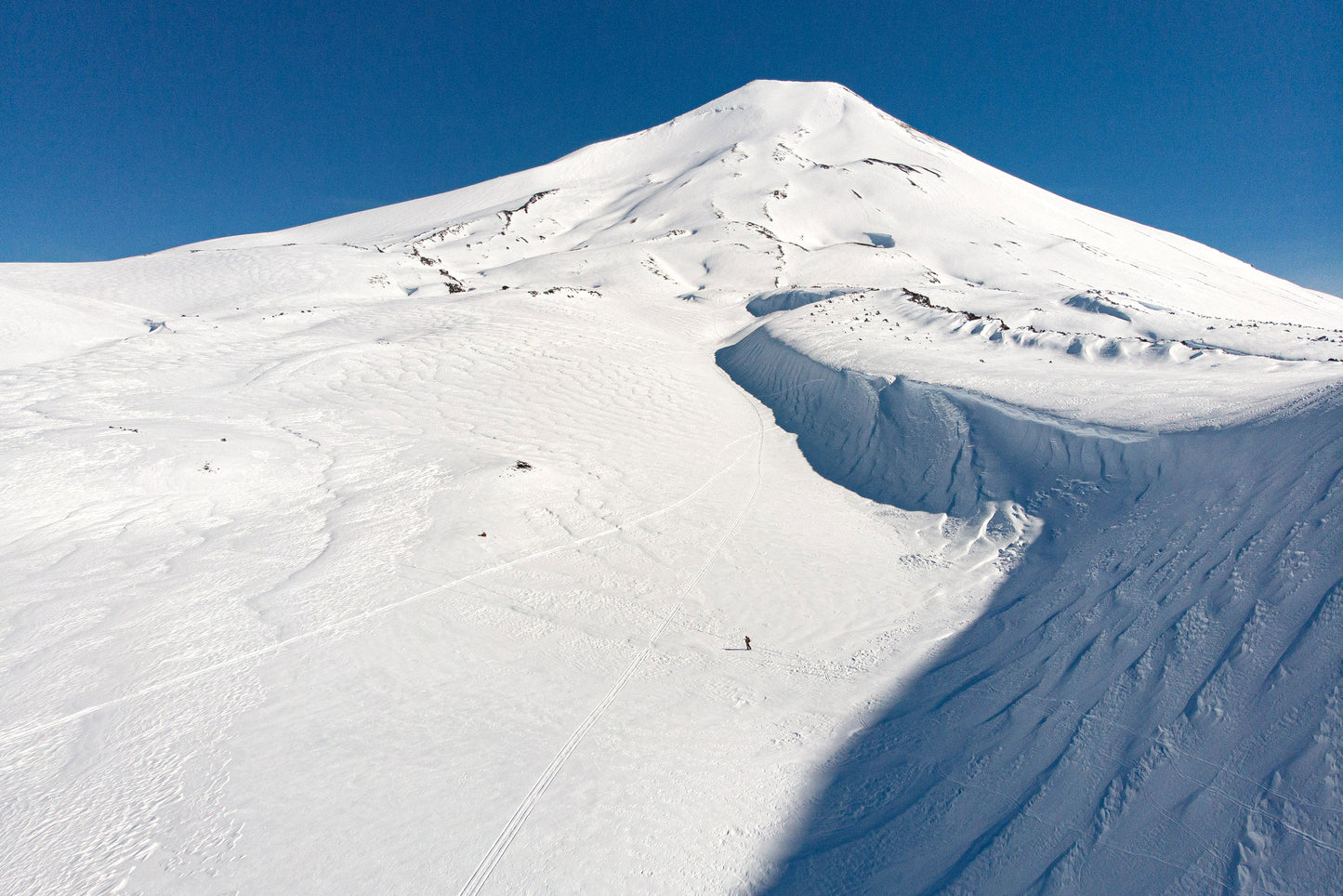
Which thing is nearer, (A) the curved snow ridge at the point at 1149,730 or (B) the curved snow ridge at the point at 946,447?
(A) the curved snow ridge at the point at 1149,730

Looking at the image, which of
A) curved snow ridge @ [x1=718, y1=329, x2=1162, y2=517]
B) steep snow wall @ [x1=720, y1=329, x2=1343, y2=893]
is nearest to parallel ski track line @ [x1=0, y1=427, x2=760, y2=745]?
curved snow ridge @ [x1=718, y1=329, x2=1162, y2=517]

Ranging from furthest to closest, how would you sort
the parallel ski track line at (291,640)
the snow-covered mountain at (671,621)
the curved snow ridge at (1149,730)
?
1. the parallel ski track line at (291,640)
2. the snow-covered mountain at (671,621)
3. the curved snow ridge at (1149,730)

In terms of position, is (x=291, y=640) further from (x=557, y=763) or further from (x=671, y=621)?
(x=671, y=621)

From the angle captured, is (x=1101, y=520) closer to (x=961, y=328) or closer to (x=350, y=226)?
(x=961, y=328)

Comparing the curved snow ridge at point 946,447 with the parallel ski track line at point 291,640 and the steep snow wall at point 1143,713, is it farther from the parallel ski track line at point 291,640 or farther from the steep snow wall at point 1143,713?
the parallel ski track line at point 291,640

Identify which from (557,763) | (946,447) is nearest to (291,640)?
(557,763)

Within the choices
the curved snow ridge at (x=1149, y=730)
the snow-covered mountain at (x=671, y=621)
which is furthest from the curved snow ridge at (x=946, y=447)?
the curved snow ridge at (x=1149, y=730)

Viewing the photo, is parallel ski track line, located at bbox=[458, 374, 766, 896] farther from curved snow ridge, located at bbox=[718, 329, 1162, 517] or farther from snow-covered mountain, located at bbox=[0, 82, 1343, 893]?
curved snow ridge, located at bbox=[718, 329, 1162, 517]
